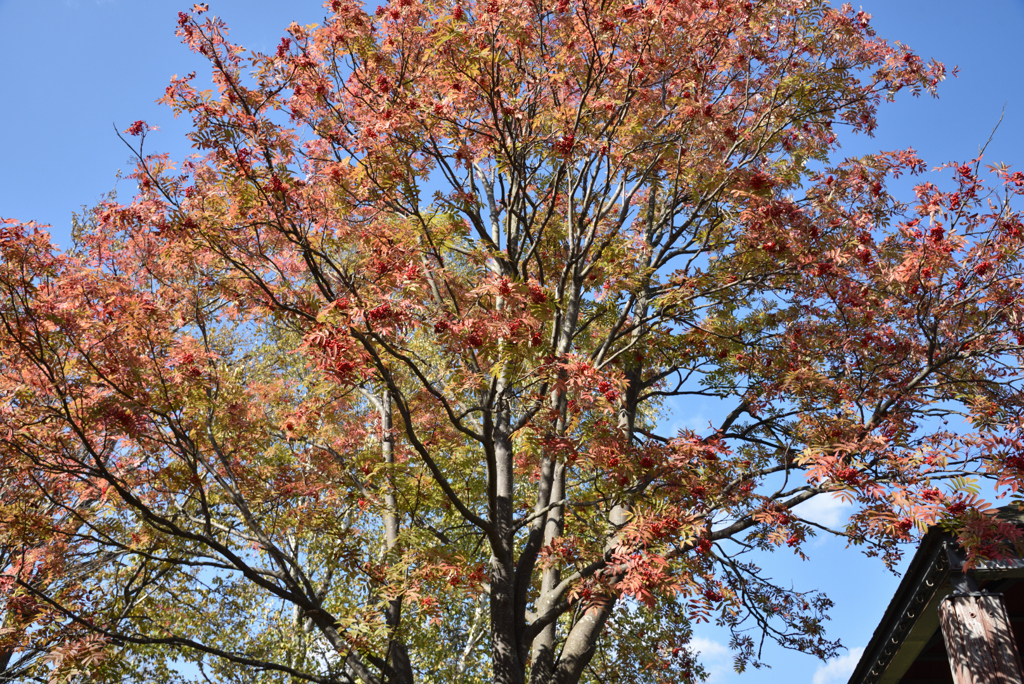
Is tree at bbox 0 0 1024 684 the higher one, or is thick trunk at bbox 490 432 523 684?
tree at bbox 0 0 1024 684

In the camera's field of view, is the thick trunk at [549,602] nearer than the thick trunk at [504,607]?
No

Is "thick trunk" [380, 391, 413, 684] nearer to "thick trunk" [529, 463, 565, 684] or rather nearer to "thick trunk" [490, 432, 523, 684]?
"thick trunk" [490, 432, 523, 684]

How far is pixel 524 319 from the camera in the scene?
15.5 ft

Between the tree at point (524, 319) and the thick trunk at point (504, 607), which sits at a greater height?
the tree at point (524, 319)

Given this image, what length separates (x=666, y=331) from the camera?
7883mm

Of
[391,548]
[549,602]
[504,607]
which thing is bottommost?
[504,607]

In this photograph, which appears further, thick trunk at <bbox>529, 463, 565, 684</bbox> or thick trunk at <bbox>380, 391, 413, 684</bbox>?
thick trunk at <bbox>380, 391, 413, 684</bbox>

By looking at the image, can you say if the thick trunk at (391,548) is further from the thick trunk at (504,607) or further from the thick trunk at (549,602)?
the thick trunk at (549,602)

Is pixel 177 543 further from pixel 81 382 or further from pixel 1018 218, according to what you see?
pixel 1018 218

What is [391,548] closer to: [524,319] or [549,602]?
[549,602]

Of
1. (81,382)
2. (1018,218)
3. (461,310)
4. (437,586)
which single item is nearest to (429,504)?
(437,586)

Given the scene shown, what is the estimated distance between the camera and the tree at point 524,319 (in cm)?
534

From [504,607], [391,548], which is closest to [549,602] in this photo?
[504,607]

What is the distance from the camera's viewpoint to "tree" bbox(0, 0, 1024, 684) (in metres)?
5.34
